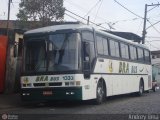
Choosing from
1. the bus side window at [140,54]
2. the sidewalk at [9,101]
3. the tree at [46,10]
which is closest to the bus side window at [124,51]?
the bus side window at [140,54]

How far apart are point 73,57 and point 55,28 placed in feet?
5.65

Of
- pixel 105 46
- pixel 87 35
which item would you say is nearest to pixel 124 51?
pixel 105 46

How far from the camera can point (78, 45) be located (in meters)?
17.7

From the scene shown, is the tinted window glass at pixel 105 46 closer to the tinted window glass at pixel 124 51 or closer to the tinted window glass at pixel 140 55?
the tinted window glass at pixel 124 51

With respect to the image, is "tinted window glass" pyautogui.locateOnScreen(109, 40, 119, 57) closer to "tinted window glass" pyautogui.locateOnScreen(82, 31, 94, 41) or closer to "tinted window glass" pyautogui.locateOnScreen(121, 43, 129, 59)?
"tinted window glass" pyautogui.locateOnScreen(121, 43, 129, 59)

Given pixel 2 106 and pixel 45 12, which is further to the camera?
pixel 45 12

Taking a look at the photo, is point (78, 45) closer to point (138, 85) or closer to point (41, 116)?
point (41, 116)

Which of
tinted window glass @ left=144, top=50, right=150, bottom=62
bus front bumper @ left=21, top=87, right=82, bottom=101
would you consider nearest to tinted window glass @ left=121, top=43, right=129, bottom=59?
tinted window glass @ left=144, top=50, right=150, bottom=62

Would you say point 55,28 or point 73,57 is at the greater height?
point 55,28

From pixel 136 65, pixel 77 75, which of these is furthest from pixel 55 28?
pixel 136 65

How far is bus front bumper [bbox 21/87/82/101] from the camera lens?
17.6 m

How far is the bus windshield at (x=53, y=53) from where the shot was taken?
1766cm

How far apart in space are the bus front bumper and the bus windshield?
0.80 m

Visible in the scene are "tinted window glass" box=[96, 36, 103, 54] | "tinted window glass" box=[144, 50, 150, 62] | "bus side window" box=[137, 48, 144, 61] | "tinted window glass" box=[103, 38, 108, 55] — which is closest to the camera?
"tinted window glass" box=[96, 36, 103, 54]
